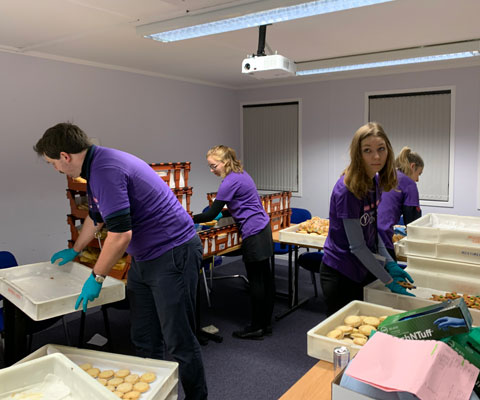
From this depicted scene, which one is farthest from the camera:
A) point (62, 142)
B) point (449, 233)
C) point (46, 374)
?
point (449, 233)

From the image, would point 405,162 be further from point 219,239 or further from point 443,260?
point 219,239

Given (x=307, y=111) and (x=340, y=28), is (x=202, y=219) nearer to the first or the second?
(x=340, y=28)

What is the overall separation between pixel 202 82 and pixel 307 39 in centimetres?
252

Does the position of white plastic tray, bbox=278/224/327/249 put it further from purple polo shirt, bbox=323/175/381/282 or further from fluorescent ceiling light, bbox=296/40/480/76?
fluorescent ceiling light, bbox=296/40/480/76

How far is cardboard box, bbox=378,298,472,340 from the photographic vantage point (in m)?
1.11

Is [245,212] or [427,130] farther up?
[427,130]

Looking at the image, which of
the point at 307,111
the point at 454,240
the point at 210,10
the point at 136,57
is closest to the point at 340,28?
the point at 210,10

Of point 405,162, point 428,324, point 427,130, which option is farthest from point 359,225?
point 427,130

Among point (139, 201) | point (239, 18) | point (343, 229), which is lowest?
point (343, 229)

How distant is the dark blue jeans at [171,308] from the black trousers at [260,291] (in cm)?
118

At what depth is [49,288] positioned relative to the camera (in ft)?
6.79

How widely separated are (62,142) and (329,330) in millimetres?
1340

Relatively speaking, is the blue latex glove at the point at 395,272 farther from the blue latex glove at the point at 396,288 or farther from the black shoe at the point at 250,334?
the black shoe at the point at 250,334

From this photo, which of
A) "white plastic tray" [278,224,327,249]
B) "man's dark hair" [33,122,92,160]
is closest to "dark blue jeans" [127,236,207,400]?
"man's dark hair" [33,122,92,160]
